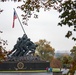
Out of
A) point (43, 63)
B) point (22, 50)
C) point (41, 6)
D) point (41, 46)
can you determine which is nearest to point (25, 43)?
point (22, 50)

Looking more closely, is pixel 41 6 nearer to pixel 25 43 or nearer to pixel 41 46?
pixel 25 43

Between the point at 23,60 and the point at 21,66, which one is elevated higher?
the point at 23,60

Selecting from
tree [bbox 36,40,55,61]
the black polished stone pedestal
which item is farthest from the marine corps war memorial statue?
tree [bbox 36,40,55,61]

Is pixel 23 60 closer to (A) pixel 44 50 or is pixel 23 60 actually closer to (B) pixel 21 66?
(B) pixel 21 66

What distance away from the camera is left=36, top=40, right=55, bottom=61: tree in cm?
7556

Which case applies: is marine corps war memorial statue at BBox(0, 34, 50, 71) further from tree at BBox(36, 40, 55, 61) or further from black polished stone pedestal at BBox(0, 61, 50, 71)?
tree at BBox(36, 40, 55, 61)

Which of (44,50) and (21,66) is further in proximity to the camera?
(44,50)

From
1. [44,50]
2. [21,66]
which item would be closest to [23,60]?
[21,66]

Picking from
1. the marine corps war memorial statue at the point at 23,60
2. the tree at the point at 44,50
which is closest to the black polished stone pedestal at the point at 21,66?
the marine corps war memorial statue at the point at 23,60

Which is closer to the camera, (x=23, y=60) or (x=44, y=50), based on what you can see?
(x=23, y=60)

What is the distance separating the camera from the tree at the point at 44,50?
2975 inches

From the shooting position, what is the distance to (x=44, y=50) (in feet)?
255

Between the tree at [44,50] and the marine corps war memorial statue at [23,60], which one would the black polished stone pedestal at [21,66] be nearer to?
the marine corps war memorial statue at [23,60]

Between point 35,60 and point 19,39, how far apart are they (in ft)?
12.0
